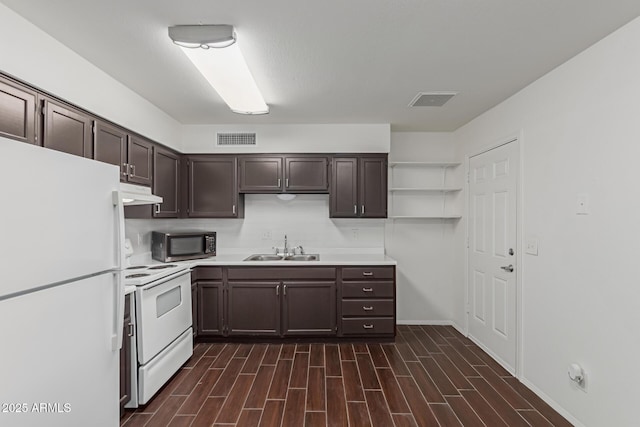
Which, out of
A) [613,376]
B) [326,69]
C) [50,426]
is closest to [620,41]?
[326,69]

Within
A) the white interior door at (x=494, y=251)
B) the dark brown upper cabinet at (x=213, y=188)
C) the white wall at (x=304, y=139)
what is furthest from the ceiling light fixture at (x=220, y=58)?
the white interior door at (x=494, y=251)

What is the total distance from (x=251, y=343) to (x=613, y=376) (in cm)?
300

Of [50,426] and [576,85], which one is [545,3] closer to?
[576,85]

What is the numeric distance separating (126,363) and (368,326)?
2260mm

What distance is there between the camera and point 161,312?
106 inches

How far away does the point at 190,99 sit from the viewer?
10.2 feet

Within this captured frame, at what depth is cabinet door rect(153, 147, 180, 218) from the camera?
10.8 feet

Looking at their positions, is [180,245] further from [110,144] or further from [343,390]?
[343,390]

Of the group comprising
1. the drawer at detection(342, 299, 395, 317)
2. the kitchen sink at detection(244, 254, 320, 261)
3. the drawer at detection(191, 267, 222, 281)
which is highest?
the kitchen sink at detection(244, 254, 320, 261)

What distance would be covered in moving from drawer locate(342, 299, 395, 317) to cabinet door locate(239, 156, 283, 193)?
1.52 m

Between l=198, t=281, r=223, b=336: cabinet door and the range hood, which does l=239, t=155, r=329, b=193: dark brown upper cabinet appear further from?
the range hood

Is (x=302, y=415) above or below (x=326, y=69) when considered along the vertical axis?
below

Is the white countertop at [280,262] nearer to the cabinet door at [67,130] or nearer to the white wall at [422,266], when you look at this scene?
the white wall at [422,266]

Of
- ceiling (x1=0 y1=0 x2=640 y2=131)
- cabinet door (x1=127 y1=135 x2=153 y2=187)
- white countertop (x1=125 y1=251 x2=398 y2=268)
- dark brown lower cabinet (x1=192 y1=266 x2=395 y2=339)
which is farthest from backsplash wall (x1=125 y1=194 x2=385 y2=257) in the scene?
ceiling (x1=0 y1=0 x2=640 y2=131)
